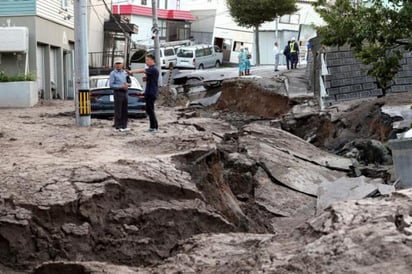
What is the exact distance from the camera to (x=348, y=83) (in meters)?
21.3

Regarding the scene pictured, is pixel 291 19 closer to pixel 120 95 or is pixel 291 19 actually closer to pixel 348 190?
pixel 120 95

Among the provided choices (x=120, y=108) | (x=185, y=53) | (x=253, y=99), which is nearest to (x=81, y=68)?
(x=120, y=108)

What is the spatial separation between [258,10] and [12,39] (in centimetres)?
2596

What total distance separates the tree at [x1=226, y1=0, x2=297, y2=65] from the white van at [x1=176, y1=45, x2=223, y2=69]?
376 centimetres

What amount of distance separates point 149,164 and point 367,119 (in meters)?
10.9

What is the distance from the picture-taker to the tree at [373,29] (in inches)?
536

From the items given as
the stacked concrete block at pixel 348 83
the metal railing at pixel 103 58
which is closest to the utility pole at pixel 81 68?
the stacked concrete block at pixel 348 83

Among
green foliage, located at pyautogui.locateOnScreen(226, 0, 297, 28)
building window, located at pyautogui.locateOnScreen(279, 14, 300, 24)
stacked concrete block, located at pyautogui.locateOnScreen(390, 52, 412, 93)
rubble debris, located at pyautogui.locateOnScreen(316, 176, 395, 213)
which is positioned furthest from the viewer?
building window, located at pyautogui.locateOnScreen(279, 14, 300, 24)

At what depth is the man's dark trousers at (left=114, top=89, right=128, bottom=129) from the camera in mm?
14172

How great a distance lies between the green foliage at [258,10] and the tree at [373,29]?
110 ft

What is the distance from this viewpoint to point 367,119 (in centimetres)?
1831

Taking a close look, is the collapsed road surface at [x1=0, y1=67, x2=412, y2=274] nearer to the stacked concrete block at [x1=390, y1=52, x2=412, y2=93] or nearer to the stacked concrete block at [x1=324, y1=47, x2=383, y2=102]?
the stacked concrete block at [x1=324, y1=47, x2=383, y2=102]

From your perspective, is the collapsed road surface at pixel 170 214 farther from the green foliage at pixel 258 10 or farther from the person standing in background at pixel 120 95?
the green foliage at pixel 258 10

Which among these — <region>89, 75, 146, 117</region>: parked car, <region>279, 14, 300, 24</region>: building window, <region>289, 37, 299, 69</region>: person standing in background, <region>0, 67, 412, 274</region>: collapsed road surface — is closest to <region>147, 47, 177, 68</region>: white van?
<region>289, 37, 299, 69</region>: person standing in background
